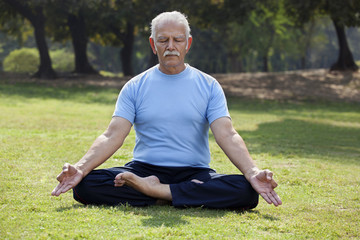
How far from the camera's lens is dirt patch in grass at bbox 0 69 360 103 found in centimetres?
2631

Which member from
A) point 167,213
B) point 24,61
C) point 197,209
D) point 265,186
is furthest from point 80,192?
point 24,61

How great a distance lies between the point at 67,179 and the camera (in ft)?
15.4

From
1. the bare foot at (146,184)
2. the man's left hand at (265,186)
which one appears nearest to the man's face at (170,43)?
the bare foot at (146,184)

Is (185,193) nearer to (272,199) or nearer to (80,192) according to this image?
(272,199)

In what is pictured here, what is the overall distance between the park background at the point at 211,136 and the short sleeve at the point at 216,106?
922mm

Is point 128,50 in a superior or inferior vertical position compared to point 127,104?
inferior

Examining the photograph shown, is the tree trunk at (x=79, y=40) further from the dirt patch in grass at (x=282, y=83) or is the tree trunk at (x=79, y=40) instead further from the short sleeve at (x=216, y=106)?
the short sleeve at (x=216, y=106)

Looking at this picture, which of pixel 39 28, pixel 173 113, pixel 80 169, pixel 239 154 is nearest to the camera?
pixel 80 169

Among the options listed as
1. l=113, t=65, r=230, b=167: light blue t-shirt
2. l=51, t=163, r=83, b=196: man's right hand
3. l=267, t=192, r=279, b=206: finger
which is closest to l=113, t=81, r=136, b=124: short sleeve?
l=113, t=65, r=230, b=167: light blue t-shirt

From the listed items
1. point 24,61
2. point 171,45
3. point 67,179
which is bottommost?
point 24,61

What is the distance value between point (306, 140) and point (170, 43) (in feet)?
25.9

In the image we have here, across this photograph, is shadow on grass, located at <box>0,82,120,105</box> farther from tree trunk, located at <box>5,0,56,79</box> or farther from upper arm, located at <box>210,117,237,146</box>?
upper arm, located at <box>210,117,237,146</box>

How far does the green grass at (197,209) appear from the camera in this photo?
162 inches

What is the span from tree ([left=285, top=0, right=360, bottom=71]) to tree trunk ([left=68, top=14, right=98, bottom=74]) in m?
12.6
